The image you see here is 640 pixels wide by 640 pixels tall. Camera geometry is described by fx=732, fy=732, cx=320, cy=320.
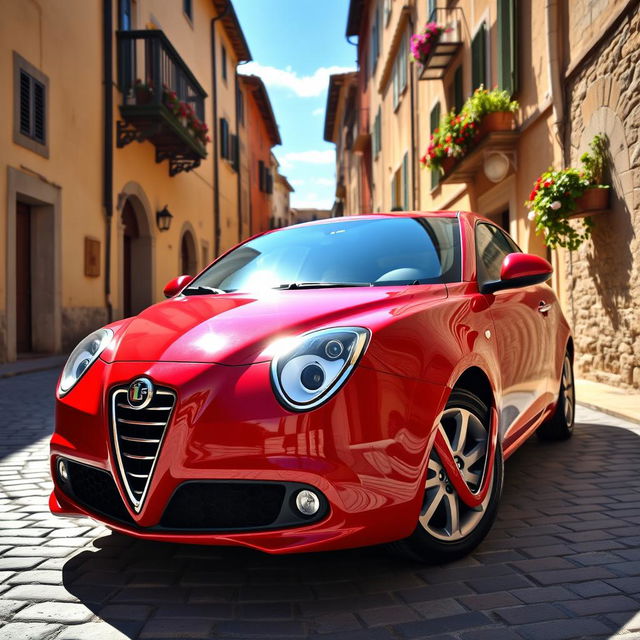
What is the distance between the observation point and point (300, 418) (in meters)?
2.25

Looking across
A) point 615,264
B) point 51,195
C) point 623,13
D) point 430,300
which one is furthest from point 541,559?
point 51,195

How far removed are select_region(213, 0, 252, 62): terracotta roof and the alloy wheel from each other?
25.2m

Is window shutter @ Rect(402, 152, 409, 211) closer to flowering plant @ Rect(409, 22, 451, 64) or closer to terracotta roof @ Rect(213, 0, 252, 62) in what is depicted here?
flowering plant @ Rect(409, 22, 451, 64)

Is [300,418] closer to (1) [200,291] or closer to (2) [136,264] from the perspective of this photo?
(1) [200,291]

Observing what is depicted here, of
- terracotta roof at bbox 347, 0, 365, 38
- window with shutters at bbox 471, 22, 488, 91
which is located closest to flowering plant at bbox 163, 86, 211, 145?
window with shutters at bbox 471, 22, 488, 91

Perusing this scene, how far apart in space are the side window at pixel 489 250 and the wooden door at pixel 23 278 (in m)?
9.87

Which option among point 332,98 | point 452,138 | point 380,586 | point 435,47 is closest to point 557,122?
point 452,138

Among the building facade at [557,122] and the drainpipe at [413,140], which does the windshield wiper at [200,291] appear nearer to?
the building facade at [557,122]

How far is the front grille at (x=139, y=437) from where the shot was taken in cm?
238

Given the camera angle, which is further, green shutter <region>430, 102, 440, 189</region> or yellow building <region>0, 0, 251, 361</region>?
green shutter <region>430, 102, 440, 189</region>

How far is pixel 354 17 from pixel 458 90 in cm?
1830

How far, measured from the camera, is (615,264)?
24.5 feet

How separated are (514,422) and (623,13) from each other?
5.21 metres

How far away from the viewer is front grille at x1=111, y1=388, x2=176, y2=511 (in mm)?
2377
